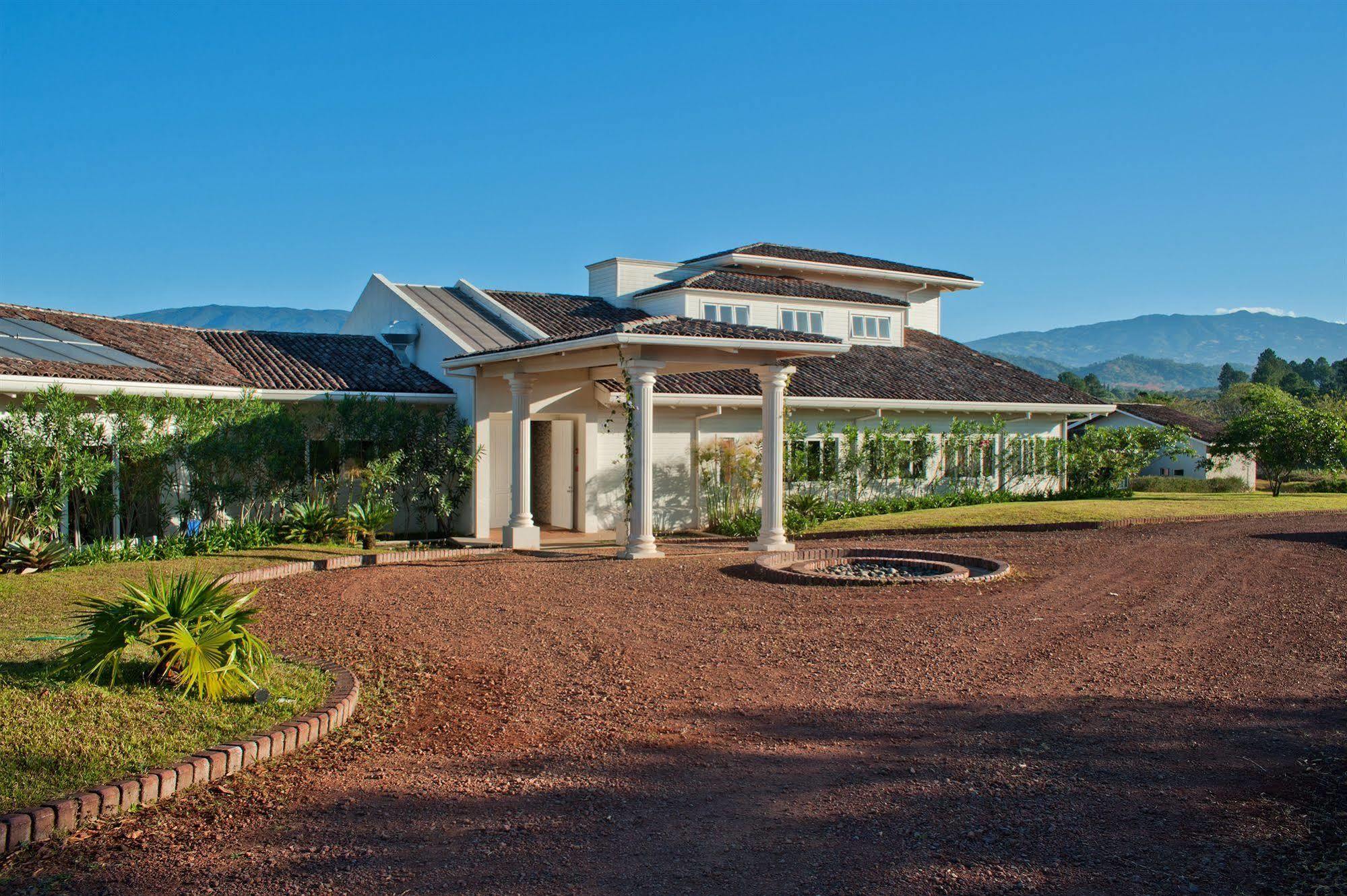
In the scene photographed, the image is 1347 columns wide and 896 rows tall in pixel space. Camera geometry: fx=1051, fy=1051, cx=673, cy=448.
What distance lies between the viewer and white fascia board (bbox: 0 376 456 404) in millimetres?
14711

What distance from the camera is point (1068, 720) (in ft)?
23.3

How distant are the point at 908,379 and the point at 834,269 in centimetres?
489

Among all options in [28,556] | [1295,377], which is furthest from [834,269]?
[1295,377]

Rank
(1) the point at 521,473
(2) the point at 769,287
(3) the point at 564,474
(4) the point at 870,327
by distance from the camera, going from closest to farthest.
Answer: (1) the point at 521,473 < (3) the point at 564,474 < (2) the point at 769,287 < (4) the point at 870,327

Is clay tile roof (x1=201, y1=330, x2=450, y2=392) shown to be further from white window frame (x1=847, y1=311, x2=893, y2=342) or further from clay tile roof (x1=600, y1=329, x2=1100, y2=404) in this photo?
white window frame (x1=847, y1=311, x2=893, y2=342)

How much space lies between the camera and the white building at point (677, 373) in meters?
16.7

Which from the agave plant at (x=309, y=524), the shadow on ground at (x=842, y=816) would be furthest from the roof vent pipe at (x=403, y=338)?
the shadow on ground at (x=842, y=816)

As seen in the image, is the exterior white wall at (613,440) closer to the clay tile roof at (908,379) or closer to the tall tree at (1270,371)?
the clay tile roof at (908,379)

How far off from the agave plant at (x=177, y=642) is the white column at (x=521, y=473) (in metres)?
10.8

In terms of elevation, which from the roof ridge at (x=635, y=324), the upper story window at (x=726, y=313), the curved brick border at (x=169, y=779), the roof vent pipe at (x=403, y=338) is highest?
the upper story window at (x=726, y=313)

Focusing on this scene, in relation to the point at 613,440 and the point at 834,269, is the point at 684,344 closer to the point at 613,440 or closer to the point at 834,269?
the point at 613,440

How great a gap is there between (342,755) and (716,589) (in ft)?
23.0

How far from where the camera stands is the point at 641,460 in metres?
16.1

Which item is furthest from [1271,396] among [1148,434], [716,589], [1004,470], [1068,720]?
[1068,720]
